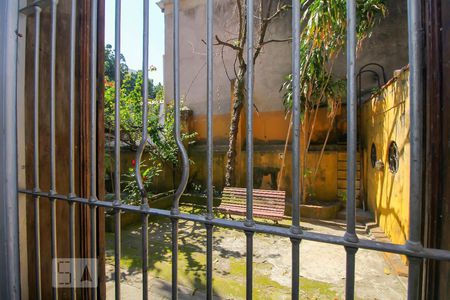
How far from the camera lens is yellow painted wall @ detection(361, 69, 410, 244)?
2.94 meters

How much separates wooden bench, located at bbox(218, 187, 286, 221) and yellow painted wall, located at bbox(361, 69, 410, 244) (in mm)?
1629

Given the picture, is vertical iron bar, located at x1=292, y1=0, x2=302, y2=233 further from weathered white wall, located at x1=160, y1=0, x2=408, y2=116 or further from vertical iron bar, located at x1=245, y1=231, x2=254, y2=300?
weathered white wall, located at x1=160, y1=0, x2=408, y2=116

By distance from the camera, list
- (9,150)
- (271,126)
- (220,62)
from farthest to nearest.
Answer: (220,62) → (271,126) → (9,150)

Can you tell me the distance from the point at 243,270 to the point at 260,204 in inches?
79.0

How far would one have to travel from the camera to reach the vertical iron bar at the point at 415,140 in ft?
2.06

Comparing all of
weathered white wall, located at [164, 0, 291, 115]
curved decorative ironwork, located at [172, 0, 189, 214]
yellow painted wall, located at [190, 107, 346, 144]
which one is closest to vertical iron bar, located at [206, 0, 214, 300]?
curved decorative ironwork, located at [172, 0, 189, 214]

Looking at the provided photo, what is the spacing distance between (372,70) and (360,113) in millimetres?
1224

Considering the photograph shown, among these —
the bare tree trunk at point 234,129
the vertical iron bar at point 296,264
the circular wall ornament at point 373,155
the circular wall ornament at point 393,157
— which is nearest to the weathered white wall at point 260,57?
the bare tree trunk at point 234,129

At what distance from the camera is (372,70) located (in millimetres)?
6008

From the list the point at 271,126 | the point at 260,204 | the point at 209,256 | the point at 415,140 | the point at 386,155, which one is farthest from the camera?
the point at 271,126

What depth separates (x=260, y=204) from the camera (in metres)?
5.03

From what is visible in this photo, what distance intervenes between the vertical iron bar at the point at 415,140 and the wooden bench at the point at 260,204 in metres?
4.17

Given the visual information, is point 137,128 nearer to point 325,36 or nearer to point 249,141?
point 325,36

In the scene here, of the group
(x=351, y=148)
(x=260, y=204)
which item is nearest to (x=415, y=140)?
(x=351, y=148)
